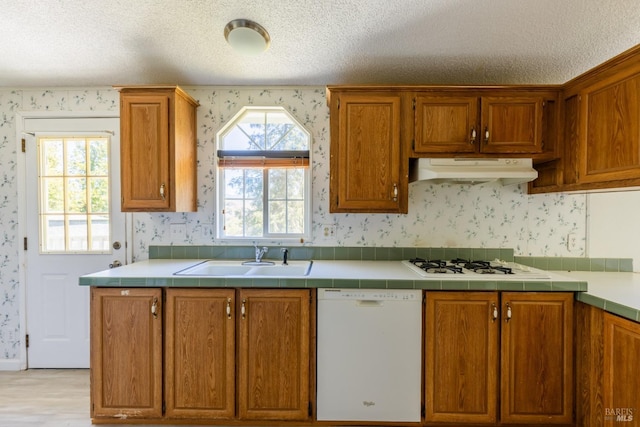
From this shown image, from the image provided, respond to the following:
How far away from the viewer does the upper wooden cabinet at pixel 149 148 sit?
204cm

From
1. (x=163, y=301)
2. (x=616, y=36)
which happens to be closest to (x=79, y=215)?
(x=163, y=301)

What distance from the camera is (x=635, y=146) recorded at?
1.55 m

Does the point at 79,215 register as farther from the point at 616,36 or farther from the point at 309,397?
the point at 616,36

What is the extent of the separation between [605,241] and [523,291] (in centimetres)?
118

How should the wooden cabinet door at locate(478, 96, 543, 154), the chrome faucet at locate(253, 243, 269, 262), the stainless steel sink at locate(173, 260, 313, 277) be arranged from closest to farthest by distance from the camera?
the wooden cabinet door at locate(478, 96, 543, 154) → the stainless steel sink at locate(173, 260, 313, 277) → the chrome faucet at locate(253, 243, 269, 262)

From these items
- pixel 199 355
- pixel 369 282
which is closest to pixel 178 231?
pixel 199 355

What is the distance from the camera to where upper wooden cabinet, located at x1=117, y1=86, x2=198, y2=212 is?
2.04 meters

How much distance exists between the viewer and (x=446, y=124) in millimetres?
1999

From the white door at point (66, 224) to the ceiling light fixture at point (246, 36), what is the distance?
1394mm

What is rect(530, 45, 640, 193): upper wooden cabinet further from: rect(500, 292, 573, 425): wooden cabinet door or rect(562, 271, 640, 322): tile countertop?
rect(500, 292, 573, 425): wooden cabinet door

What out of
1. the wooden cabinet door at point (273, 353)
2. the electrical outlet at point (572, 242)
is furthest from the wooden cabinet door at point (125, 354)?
the electrical outlet at point (572, 242)

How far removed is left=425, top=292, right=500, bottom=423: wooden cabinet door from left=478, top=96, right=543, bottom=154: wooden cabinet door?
3.35 feet

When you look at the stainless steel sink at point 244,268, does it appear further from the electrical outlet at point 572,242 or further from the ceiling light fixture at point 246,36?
the electrical outlet at point 572,242

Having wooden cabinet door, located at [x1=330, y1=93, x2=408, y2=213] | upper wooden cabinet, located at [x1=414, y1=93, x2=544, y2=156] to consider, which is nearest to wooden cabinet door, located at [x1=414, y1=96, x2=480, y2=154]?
upper wooden cabinet, located at [x1=414, y1=93, x2=544, y2=156]
